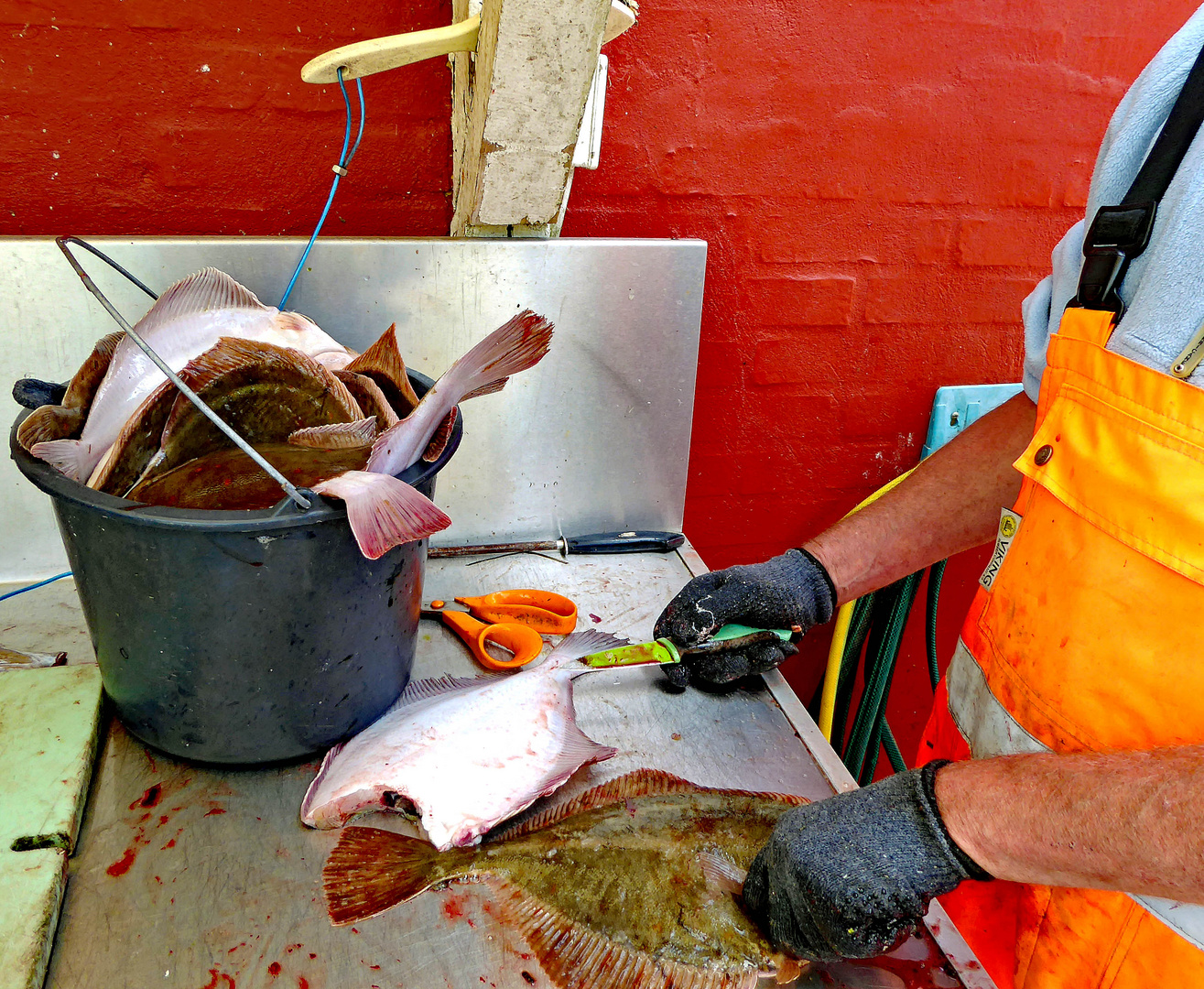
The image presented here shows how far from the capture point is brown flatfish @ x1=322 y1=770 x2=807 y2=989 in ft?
2.70

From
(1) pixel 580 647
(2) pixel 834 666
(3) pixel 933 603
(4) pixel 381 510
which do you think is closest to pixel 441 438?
(4) pixel 381 510

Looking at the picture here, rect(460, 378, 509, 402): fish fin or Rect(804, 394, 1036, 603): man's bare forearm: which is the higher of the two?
Rect(460, 378, 509, 402): fish fin

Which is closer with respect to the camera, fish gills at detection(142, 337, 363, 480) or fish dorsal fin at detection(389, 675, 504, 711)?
fish gills at detection(142, 337, 363, 480)

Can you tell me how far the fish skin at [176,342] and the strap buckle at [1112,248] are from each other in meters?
0.98

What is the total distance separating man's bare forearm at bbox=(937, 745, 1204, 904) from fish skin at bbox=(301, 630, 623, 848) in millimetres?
418

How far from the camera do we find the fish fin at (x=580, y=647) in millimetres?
1166

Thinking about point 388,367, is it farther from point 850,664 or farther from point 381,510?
point 850,664

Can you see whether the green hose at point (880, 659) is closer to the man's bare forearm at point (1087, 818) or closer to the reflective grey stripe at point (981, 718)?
the reflective grey stripe at point (981, 718)

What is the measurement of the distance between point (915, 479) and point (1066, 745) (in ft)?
1.61

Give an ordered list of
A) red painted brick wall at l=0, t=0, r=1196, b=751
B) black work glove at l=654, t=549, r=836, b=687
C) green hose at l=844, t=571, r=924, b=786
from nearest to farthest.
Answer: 1. black work glove at l=654, t=549, r=836, b=687
2. red painted brick wall at l=0, t=0, r=1196, b=751
3. green hose at l=844, t=571, r=924, b=786

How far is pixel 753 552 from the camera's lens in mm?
2037

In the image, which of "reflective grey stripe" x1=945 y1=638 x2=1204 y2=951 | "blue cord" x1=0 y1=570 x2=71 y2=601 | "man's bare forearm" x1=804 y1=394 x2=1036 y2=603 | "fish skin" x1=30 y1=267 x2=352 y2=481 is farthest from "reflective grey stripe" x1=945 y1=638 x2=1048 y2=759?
"blue cord" x1=0 y1=570 x2=71 y2=601

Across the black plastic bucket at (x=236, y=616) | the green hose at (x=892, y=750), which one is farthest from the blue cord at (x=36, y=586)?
the green hose at (x=892, y=750)

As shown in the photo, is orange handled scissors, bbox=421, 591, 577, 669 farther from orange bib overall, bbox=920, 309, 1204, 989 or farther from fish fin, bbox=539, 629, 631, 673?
orange bib overall, bbox=920, 309, 1204, 989
